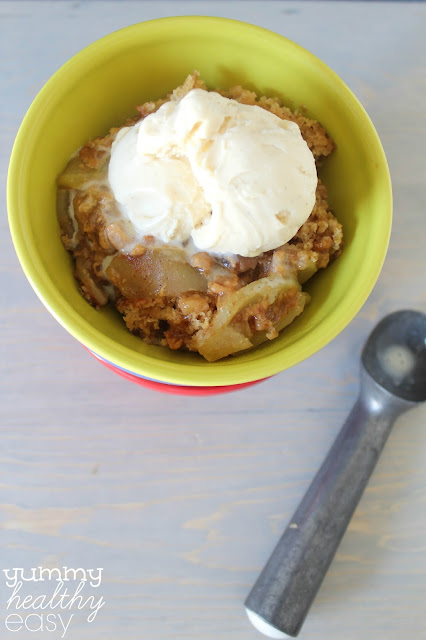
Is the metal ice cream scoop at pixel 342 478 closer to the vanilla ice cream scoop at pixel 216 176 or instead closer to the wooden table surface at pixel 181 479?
the wooden table surface at pixel 181 479

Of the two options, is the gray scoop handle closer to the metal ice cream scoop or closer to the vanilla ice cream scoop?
the metal ice cream scoop

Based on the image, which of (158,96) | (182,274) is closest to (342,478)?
(182,274)

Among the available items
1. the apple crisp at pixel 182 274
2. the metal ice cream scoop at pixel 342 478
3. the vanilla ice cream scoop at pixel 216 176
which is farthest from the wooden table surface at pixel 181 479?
the vanilla ice cream scoop at pixel 216 176

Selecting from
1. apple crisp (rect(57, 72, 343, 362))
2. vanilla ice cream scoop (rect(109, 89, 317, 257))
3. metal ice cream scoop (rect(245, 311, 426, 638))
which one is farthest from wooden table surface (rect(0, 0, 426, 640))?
vanilla ice cream scoop (rect(109, 89, 317, 257))

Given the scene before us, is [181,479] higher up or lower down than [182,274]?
lower down

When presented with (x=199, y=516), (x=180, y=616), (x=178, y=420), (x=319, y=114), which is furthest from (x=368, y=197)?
(x=180, y=616)

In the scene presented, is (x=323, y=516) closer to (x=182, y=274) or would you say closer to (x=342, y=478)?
(x=342, y=478)

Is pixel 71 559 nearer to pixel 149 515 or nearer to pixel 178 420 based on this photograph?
pixel 149 515
